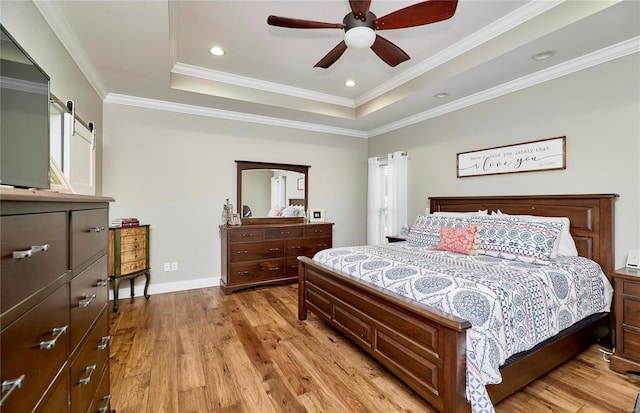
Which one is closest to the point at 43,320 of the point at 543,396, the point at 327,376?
the point at 327,376

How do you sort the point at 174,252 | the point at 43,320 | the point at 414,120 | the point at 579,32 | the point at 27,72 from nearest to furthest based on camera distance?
the point at 43,320, the point at 27,72, the point at 579,32, the point at 174,252, the point at 414,120

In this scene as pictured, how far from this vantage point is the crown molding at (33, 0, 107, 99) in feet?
6.70

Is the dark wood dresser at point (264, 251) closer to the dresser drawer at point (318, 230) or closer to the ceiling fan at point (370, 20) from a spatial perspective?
the dresser drawer at point (318, 230)

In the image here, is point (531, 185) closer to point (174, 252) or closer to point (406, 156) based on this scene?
point (406, 156)

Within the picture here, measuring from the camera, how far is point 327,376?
83.4 inches

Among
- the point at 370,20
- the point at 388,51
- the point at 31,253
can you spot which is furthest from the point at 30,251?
the point at 388,51

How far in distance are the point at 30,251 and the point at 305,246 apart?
3809 millimetres

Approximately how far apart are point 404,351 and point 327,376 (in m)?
0.62

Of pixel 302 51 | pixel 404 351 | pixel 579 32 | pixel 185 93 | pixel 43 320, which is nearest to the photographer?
pixel 43 320

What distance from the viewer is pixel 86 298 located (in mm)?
1223

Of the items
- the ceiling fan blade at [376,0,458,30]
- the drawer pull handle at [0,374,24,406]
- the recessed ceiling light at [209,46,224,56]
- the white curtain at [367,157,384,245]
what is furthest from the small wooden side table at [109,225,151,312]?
the white curtain at [367,157,384,245]

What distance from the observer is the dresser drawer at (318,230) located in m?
4.52

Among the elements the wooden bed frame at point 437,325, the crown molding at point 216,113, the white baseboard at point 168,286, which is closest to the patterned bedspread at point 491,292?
the wooden bed frame at point 437,325

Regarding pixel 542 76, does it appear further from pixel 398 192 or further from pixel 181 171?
pixel 181 171
